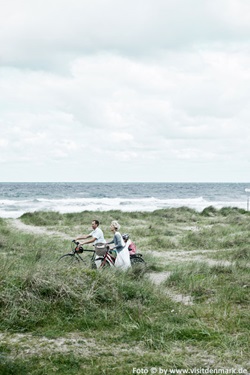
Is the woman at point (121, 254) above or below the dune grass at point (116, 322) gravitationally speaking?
above

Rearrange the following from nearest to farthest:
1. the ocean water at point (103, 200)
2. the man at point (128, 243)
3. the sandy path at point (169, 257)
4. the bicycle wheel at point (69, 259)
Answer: the sandy path at point (169, 257)
the bicycle wheel at point (69, 259)
the man at point (128, 243)
the ocean water at point (103, 200)

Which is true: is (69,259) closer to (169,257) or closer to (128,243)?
(128,243)

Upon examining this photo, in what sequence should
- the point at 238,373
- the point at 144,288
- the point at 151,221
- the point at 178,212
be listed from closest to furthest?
1. the point at 238,373
2. the point at 144,288
3. the point at 151,221
4. the point at 178,212

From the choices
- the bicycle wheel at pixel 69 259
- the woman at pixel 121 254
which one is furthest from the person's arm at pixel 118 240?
the bicycle wheel at pixel 69 259

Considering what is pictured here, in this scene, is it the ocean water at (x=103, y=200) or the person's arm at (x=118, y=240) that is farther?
the ocean water at (x=103, y=200)

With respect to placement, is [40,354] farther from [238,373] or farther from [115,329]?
[238,373]

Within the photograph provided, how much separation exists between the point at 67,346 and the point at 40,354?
0.43 metres

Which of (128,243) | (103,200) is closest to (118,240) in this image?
(128,243)

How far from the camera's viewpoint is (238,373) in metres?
5.05

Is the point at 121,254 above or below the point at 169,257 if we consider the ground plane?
above

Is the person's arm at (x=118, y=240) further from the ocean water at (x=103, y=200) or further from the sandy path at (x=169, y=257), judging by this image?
the ocean water at (x=103, y=200)

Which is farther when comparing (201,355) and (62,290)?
(62,290)

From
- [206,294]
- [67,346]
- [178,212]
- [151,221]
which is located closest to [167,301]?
[206,294]

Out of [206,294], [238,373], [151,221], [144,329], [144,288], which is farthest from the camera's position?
[151,221]
